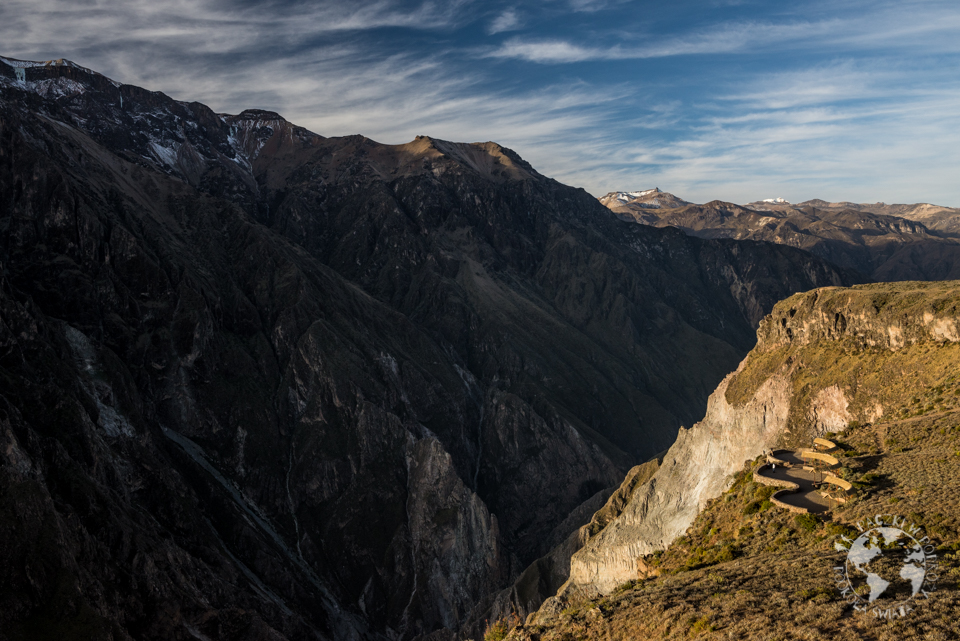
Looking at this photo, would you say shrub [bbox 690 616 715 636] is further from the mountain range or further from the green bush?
the green bush

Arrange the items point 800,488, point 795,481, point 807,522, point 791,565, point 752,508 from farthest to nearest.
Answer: point 795,481
point 752,508
point 800,488
point 807,522
point 791,565

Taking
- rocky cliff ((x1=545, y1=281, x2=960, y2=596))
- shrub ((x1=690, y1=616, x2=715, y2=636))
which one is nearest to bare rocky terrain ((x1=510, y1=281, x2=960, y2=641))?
shrub ((x1=690, y1=616, x2=715, y2=636))

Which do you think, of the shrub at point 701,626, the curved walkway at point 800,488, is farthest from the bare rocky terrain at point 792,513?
the curved walkway at point 800,488

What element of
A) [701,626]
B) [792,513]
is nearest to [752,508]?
[792,513]

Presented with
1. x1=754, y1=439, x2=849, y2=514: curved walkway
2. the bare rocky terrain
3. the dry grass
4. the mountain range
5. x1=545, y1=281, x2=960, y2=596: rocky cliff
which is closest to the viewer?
the dry grass

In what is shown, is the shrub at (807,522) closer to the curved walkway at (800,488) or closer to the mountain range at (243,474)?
the curved walkway at (800,488)

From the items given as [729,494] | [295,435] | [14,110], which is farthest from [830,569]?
[14,110]

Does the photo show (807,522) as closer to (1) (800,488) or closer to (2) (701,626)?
(1) (800,488)

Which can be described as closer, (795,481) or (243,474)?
(795,481)
